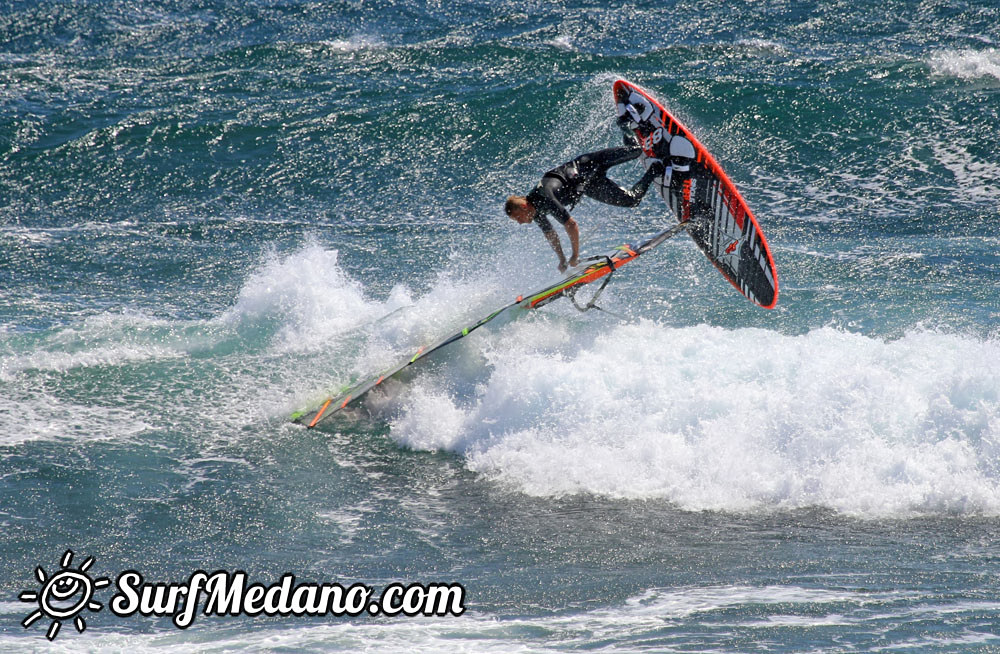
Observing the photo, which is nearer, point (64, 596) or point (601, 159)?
point (64, 596)

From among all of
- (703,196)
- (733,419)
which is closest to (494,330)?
(703,196)

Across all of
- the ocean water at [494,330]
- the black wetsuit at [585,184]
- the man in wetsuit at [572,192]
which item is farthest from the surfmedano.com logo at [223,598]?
the black wetsuit at [585,184]

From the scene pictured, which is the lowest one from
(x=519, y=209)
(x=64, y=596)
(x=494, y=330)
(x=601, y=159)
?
(x=64, y=596)

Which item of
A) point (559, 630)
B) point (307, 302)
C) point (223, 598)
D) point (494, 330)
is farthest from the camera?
point (307, 302)

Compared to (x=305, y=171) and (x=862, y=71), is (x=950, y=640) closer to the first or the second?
(x=305, y=171)

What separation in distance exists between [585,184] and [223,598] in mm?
4806

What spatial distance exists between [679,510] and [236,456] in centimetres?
363

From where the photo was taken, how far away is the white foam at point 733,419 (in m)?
6.40

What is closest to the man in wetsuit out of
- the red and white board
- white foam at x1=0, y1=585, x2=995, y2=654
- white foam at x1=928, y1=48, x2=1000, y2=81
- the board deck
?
the board deck

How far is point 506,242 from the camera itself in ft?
38.2

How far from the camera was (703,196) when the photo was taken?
8.36m

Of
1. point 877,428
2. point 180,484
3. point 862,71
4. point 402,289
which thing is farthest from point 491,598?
point 862,71

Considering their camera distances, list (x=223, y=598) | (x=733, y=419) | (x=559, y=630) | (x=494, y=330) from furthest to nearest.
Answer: (x=494, y=330) → (x=733, y=419) → (x=223, y=598) → (x=559, y=630)

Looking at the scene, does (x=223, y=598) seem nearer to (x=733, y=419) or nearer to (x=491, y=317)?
(x=491, y=317)
